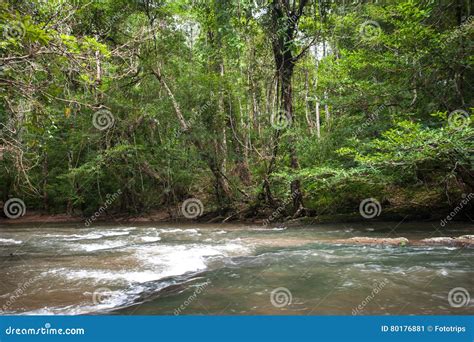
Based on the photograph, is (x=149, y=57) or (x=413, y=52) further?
(x=149, y=57)

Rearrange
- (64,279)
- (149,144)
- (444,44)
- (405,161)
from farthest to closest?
1. (149,144)
2. (444,44)
3. (405,161)
4. (64,279)

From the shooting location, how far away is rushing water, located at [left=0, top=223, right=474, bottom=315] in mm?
4570

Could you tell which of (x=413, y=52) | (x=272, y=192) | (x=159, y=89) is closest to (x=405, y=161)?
(x=413, y=52)

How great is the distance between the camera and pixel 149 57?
1581cm

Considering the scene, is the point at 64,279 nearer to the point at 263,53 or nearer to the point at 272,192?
the point at 272,192

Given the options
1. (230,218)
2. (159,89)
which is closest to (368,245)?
(230,218)

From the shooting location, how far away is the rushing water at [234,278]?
457 centimetres

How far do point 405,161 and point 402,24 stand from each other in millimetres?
4156

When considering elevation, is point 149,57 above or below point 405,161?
above

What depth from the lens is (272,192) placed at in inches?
624

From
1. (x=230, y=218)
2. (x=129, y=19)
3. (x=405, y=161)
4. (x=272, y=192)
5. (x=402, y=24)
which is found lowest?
(x=230, y=218)

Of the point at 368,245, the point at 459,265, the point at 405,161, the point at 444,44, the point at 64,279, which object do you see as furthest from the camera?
the point at 444,44

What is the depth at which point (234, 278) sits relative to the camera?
19.6 ft

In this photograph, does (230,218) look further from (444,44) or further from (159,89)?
(444,44)
